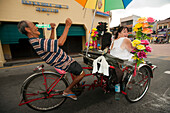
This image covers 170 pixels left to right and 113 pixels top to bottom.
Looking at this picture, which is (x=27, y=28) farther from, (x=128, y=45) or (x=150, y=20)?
(x=150, y=20)

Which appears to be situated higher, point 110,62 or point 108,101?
point 110,62

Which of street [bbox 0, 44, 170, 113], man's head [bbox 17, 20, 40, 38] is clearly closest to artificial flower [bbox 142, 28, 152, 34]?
street [bbox 0, 44, 170, 113]

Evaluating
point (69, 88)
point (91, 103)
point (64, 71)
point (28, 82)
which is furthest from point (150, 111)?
point (28, 82)

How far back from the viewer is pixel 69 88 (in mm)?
1929

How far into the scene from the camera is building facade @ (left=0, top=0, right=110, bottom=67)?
6.29 metres

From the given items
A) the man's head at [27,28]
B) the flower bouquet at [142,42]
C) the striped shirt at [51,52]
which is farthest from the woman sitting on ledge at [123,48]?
the man's head at [27,28]

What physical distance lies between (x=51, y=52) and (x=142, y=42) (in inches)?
78.0

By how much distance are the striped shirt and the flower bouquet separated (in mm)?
1499

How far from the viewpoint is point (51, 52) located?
1.68 metres

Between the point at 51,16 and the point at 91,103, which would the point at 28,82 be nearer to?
the point at 91,103

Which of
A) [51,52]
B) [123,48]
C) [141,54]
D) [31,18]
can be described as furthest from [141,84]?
[31,18]

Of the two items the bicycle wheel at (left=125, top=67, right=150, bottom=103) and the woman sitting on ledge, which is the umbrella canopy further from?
the bicycle wheel at (left=125, top=67, right=150, bottom=103)

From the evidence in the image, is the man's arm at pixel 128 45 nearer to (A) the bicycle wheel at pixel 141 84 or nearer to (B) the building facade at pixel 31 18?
(A) the bicycle wheel at pixel 141 84

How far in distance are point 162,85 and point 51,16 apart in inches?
335
